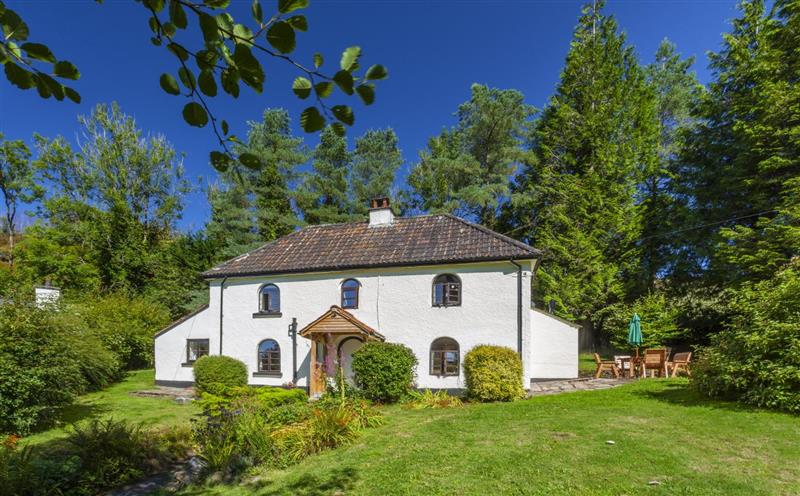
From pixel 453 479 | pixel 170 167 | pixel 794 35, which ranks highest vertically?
pixel 794 35

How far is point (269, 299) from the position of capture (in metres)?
16.1

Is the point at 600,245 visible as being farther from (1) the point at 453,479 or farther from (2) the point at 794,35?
(1) the point at 453,479

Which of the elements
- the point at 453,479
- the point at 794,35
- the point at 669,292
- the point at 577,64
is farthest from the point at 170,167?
the point at 794,35

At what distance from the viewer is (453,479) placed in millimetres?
5543

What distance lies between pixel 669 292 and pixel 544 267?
21.3 ft

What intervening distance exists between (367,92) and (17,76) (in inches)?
65.4

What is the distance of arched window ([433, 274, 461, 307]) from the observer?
543 inches

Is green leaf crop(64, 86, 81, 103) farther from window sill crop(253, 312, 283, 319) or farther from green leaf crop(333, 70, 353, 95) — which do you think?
window sill crop(253, 312, 283, 319)

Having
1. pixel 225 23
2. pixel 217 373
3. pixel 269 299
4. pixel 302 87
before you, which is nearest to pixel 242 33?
pixel 225 23

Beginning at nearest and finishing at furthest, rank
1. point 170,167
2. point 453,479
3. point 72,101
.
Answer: point 72,101, point 453,479, point 170,167

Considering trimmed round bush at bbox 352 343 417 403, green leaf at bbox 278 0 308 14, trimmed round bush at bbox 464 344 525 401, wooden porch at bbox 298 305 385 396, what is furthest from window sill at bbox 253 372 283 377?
green leaf at bbox 278 0 308 14

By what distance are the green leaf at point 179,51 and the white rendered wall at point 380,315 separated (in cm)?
1240

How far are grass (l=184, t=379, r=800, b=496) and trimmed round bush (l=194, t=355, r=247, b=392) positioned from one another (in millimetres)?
8121

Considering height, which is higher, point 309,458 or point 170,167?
point 170,167
